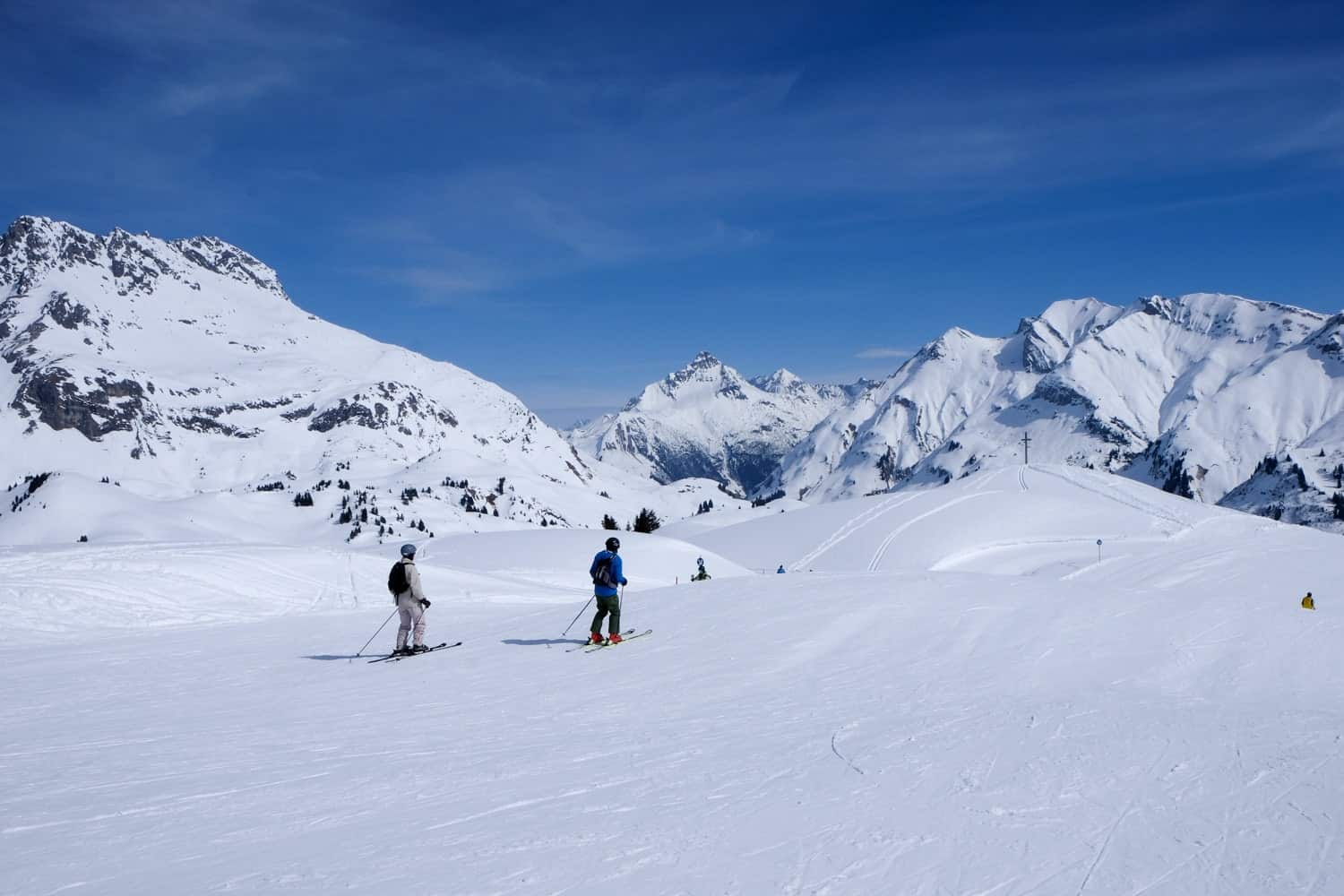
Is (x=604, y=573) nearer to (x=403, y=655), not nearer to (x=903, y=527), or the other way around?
(x=403, y=655)

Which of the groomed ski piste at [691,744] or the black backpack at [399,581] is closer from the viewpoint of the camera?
the groomed ski piste at [691,744]

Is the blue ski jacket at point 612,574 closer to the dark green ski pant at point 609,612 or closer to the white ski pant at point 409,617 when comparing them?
the dark green ski pant at point 609,612

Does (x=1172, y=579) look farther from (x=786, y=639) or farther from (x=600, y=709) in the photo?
(x=600, y=709)

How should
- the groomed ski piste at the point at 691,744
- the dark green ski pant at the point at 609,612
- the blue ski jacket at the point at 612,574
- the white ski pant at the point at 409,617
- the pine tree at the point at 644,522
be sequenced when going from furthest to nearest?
the pine tree at the point at 644,522, the dark green ski pant at the point at 609,612, the white ski pant at the point at 409,617, the blue ski jacket at the point at 612,574, the groomed ski piste at the point at 691,744

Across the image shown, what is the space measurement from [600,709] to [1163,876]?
7.68 meters

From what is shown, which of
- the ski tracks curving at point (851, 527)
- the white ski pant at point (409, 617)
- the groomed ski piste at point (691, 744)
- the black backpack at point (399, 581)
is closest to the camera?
the groomed ski piste at point (691, 744)

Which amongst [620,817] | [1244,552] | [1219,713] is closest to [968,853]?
[620,817]

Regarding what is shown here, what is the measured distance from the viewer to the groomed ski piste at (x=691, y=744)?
671 cm

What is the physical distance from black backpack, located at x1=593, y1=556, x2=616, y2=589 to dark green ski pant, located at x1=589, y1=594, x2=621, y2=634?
0.33 metres

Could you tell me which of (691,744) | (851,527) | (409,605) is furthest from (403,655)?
(851,527)

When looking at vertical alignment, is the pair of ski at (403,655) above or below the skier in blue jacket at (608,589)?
below

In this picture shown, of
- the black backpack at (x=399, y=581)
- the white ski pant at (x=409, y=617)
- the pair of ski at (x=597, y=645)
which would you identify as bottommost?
the pair of ski at (x=597, y=645)

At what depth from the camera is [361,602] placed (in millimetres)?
26625

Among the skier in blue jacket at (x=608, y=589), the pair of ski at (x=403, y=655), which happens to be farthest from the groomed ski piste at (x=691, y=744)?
the skier in blue jacket at (x=608, y=589)
